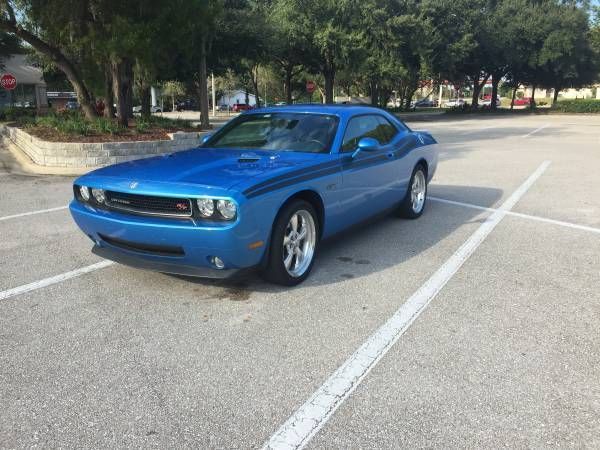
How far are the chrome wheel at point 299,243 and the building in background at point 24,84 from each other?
41040 mm

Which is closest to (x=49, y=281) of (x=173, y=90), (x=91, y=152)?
(x=91, y=152)

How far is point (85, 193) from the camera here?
4.47 m

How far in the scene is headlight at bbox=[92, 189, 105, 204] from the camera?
14.1ft

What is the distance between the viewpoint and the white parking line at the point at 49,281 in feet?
14.3

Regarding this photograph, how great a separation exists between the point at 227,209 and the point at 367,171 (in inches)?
78.7

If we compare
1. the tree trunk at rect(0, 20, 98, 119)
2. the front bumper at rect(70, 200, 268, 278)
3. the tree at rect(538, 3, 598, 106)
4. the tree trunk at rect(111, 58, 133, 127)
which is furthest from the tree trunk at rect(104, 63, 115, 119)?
the tree at rect(538, 3, 598, 106)

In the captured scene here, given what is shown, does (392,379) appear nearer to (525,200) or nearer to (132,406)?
(132,406)

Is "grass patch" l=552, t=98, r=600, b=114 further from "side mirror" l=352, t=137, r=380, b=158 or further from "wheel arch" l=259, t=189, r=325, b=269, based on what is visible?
"wheel arch" l=259, t=189, r=325, b=269

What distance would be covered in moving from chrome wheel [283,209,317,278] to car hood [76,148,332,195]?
45 cm

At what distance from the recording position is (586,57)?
165ft

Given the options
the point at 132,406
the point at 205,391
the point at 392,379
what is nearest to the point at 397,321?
the point at 392,379

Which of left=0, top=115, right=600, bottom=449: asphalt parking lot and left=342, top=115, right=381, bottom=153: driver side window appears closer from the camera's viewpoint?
left=0, top=115, right=600, bottom=449: asphalt parking lot

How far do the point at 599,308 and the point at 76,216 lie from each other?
13.6 feet

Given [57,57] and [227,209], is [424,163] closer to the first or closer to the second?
[227,209]
